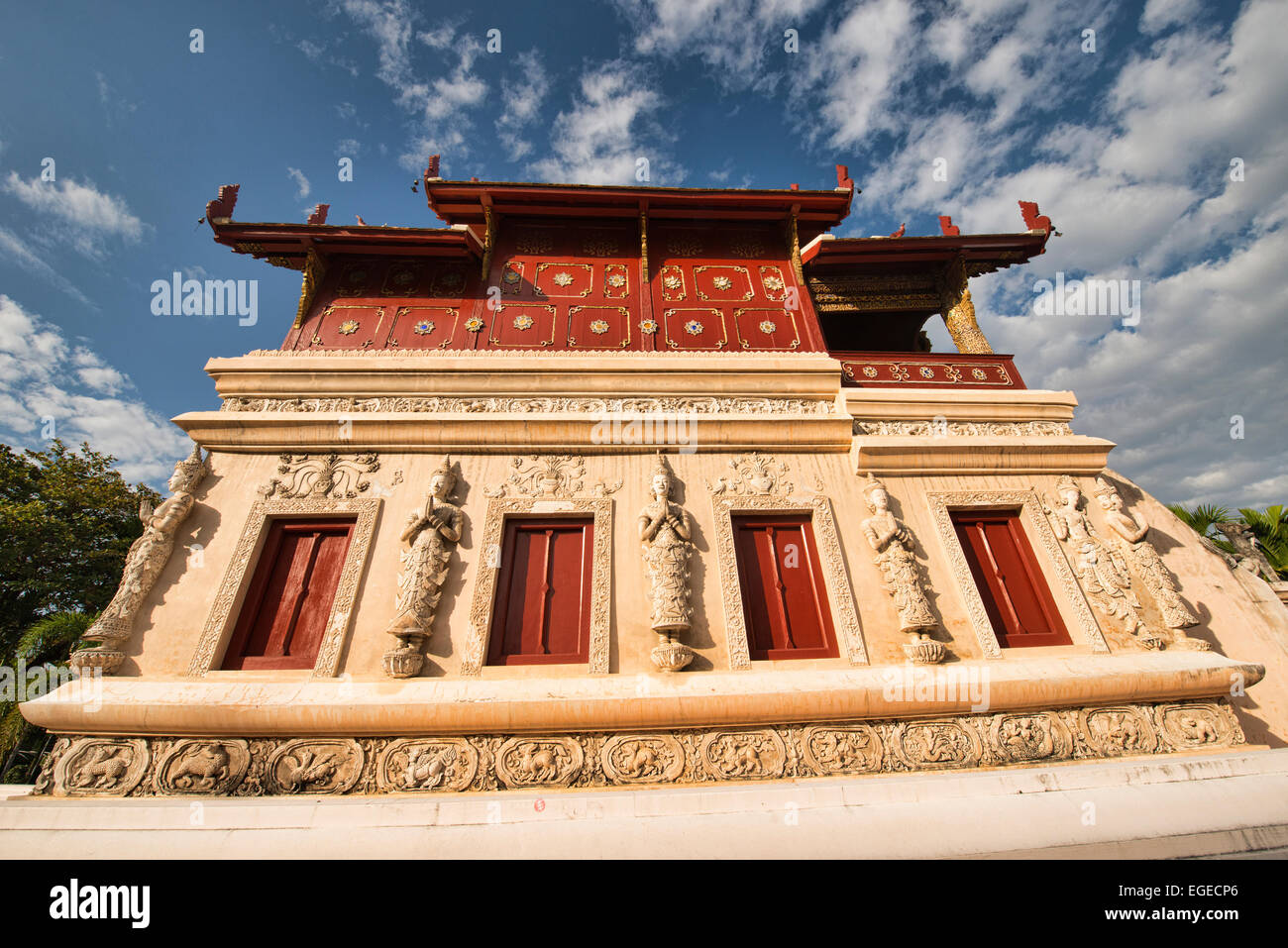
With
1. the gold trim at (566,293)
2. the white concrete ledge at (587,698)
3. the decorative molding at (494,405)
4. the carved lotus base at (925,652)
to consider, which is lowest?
the white concrete ledge at (587,698)

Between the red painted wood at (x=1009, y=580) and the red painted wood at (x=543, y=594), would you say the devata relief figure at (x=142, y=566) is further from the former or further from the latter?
the red painted wood at (x=1009, y=580)

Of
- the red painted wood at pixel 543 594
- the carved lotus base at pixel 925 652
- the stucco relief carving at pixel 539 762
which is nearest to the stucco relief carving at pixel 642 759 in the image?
the stucco relief carving at pixel 539 762

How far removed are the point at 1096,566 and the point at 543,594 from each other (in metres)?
6.56

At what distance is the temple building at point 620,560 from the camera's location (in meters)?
4.57

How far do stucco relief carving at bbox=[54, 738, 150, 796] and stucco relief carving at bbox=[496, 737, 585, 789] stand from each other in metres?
3.26

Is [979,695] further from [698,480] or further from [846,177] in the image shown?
[846,177]

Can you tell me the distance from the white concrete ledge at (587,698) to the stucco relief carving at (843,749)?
0.48 feet

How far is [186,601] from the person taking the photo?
208 inches

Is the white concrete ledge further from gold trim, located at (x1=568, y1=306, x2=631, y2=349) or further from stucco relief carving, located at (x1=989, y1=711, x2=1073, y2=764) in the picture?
gold trim, located at (x1=568, y1=306, x2=631, y2=349)

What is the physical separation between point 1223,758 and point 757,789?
4.39 metres

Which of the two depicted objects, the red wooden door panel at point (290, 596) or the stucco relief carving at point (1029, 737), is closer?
the stucco relief carving at point (1029, 737)

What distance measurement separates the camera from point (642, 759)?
14.9 feet

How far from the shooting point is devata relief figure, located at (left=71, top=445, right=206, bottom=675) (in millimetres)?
4848
